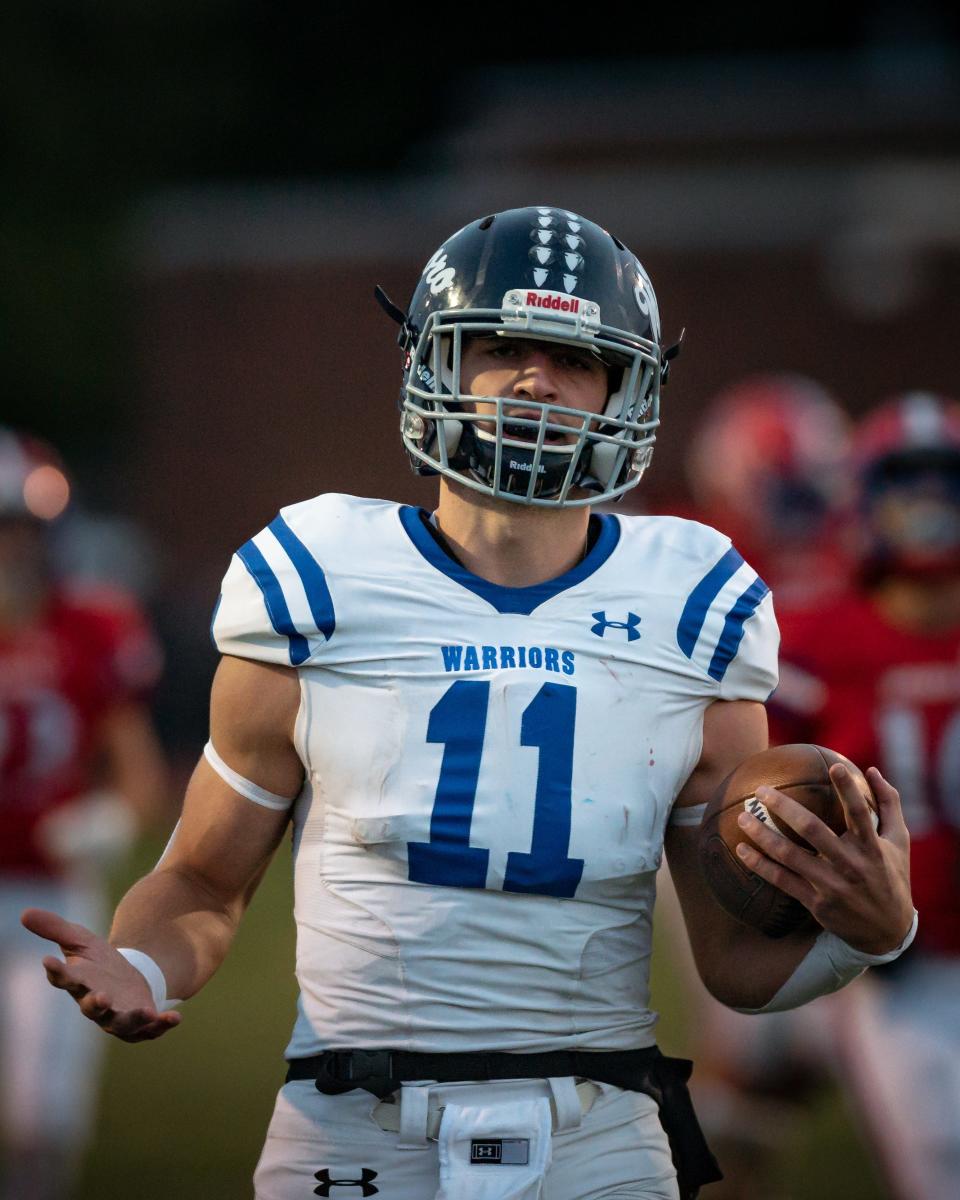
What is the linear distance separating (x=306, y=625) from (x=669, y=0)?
123ft

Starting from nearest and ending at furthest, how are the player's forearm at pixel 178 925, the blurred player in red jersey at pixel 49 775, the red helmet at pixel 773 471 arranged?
the player's forearm at pixel 178 925, the blurred player in red jersey at pixel 49 775, the red helmet at pixel 773 471

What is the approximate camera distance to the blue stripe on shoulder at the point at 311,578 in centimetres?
269

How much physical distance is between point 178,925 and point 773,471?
16.4 feet

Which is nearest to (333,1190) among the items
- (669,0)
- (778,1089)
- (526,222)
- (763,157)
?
(526,222)

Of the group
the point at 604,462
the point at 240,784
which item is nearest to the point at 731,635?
the point at 604,462

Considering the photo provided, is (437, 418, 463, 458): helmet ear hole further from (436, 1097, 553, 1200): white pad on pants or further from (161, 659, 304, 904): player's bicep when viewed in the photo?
(436, 1097, 553, 1200): white pad on pants

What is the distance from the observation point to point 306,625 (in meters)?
2.68

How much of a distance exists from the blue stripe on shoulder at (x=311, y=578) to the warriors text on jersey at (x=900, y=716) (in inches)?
71.0

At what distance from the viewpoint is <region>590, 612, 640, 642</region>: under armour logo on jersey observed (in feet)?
8.97

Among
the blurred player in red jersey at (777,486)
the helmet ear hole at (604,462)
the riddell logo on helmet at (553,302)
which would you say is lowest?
the helmet ear hole at (604,462)

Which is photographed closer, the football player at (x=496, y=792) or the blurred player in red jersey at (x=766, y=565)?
the football player at (x=496, y=792)

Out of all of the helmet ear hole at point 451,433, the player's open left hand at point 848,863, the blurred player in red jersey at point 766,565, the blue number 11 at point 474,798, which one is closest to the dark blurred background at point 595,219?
the blurred player in red jersey at point 766,565

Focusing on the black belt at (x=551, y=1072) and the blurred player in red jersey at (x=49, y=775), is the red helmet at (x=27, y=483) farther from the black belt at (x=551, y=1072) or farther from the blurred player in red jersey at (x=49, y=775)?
the black belt at (x=551, y=1072)

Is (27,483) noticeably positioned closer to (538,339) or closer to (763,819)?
(538,339)
